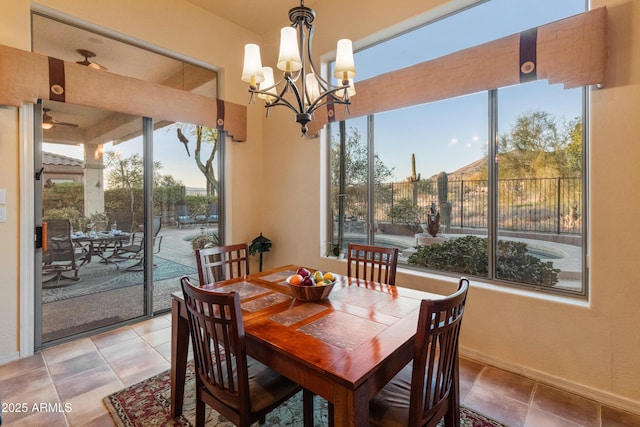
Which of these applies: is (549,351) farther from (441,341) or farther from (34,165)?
(34,165)

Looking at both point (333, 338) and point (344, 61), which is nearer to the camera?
point (333, 338)

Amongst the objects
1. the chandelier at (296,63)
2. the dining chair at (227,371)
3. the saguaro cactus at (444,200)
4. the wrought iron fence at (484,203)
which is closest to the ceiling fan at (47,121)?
the chandelier at (296,63)

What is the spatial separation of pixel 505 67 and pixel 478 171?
2.75ft

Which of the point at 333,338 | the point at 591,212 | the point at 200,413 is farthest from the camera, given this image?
the point at 591,212

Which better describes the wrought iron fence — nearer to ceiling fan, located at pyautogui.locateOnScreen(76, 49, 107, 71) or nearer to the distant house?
the distant house

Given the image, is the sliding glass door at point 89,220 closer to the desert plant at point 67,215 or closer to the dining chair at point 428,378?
the desert plant at point 67,215

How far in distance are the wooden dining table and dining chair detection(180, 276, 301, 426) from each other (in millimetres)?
119

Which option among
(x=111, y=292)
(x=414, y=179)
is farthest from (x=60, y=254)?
(x=414, y=179)

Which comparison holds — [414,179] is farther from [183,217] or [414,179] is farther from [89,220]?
[89,220]

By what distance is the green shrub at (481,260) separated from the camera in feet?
7.96

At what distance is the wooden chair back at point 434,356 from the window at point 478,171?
1.49 m

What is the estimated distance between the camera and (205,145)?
3.91 meters

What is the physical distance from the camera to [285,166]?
408cm

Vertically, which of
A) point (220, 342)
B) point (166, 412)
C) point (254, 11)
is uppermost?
point (254, 11)
